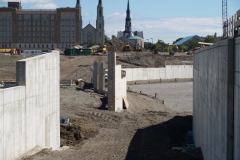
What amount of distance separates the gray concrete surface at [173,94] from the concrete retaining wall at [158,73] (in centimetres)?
280

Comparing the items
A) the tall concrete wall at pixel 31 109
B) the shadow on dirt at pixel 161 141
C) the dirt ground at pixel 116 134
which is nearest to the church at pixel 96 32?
the dirt ground at pixel 116 134

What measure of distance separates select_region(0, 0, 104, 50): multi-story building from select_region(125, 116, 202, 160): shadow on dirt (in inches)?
3903

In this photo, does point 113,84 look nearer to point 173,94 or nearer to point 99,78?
point 99,78

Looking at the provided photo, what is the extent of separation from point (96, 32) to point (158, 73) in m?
85.9

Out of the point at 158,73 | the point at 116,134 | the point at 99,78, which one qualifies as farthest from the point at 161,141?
the point at 158,73

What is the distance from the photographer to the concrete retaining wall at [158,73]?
65.6m

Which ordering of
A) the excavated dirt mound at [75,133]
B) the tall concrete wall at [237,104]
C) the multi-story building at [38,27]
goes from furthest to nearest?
the multi-story building at [38,27] < the excavated dirt mound at [75,133] < the tall concrete wall at [237,104]

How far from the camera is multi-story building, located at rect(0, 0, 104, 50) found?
126 metres

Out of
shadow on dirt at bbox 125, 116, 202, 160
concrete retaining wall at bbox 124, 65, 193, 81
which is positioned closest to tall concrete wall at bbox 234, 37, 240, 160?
shadow on dirt at bbox 125, 116, 202, 160

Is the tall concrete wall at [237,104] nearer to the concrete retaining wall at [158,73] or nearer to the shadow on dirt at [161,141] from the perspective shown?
the shadow on dirt at [161,141]

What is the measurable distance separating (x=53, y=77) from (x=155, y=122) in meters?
11.0

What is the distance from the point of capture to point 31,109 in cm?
1722

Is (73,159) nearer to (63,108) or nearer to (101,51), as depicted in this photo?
(63,108)

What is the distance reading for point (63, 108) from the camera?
32.6m
